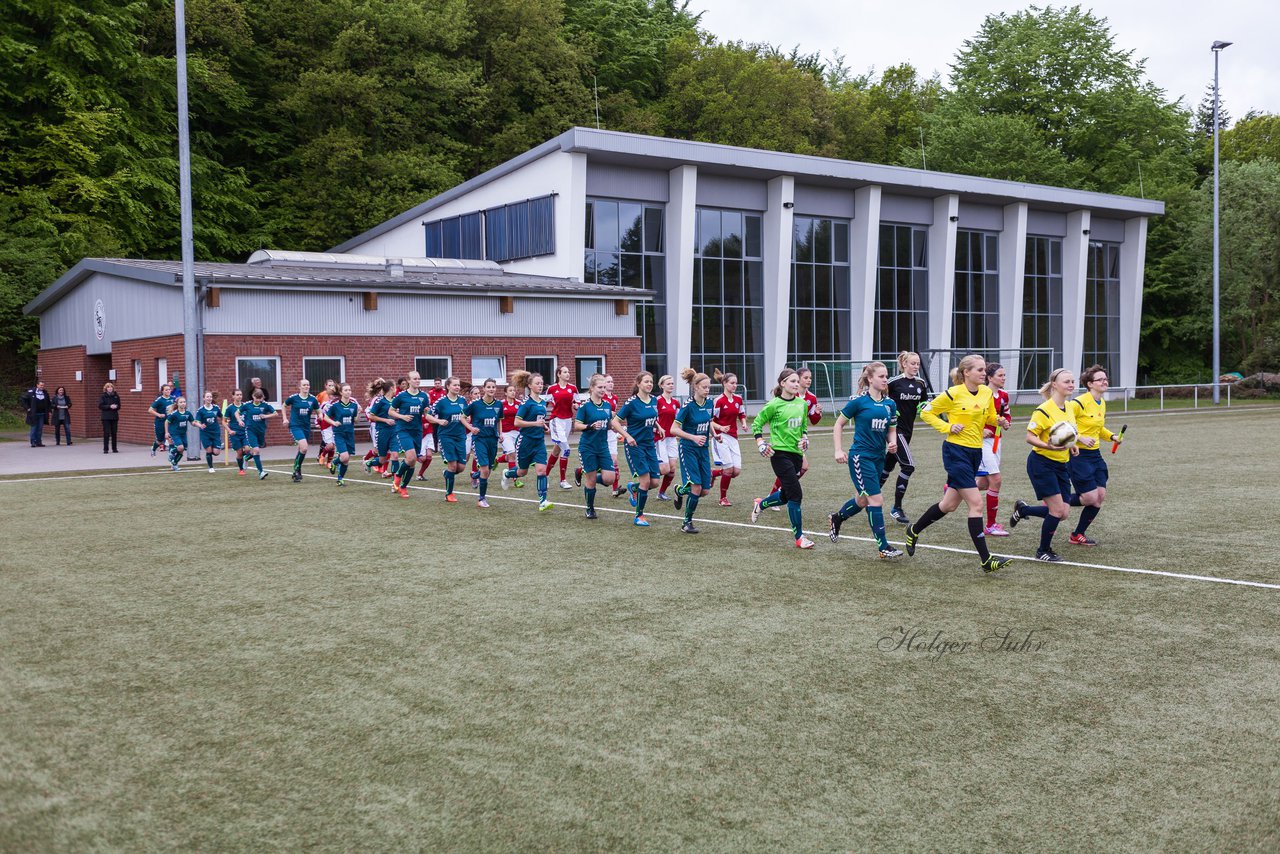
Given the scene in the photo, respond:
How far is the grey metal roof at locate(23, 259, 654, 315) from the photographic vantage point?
2728 cm

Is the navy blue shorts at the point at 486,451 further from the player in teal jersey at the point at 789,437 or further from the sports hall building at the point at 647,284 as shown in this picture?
the sports hall building at the point at 647,284

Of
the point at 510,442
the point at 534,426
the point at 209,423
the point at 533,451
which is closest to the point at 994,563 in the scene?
the point at 534,426

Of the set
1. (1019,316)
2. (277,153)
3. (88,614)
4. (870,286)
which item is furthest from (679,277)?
(88,614)

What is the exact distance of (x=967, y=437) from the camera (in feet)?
31.1

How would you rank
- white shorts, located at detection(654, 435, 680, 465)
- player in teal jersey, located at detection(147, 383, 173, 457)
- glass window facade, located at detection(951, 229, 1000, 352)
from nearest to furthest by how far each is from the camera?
white shorts, located at detection(654, 435, 680, 465), player in teal jersey, located at detection(147, 383, 173, 457), glass window facade, located at detection(951, 229, 1000, 352)

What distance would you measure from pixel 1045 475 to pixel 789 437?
2.52m

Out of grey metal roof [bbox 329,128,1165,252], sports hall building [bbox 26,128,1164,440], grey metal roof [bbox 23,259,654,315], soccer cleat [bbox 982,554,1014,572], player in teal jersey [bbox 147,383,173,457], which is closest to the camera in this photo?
soccer cleat [bbox 982,554,1014,572]

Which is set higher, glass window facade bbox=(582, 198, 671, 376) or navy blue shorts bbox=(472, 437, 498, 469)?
glass window facade bbox=(582, 198, 671, 376)

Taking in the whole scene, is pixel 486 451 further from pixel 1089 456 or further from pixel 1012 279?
pixel 1012 279

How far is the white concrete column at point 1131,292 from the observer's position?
52531 mm

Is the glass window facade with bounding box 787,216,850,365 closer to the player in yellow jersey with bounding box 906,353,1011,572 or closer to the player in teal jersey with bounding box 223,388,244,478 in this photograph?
the player in teal jersey with bounding box 223,388,244,478

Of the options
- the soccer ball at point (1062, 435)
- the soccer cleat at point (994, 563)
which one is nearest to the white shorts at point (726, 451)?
the soccer ball at point (1062, 435)

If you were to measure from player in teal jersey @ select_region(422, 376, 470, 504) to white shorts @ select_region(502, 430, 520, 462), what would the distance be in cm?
184

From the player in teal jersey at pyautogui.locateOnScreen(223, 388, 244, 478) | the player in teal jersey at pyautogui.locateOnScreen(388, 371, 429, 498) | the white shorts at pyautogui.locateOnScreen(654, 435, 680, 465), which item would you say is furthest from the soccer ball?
the player in teal jersey at pyautogui.locateOnScreen(223, 388, 244, 478)
